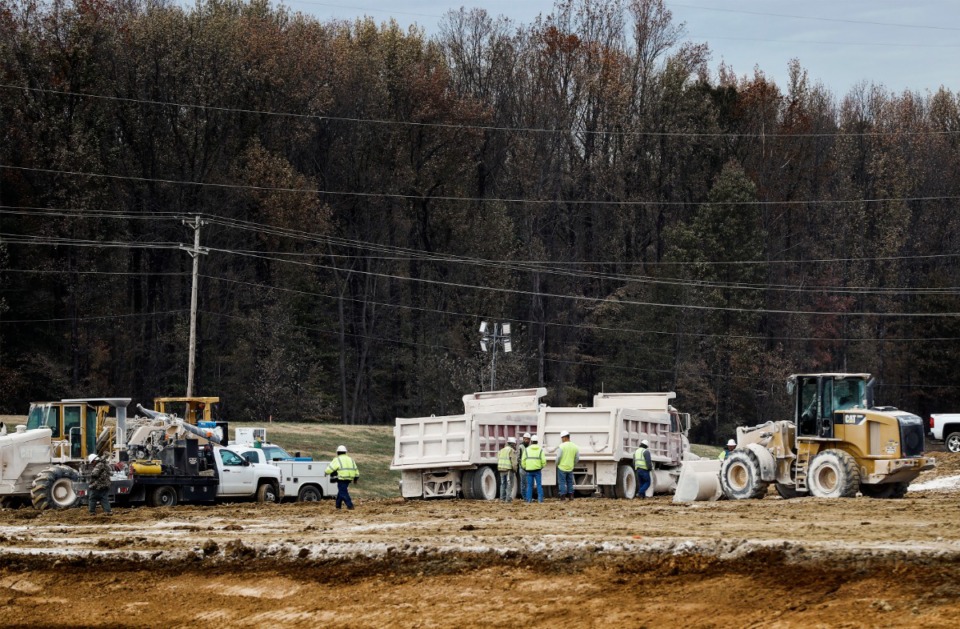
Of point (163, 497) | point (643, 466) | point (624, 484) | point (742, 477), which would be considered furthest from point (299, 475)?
point (742, 477)

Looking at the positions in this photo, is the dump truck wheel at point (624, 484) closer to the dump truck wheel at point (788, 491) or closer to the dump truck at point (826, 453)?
the dump truck at point (826, 453)

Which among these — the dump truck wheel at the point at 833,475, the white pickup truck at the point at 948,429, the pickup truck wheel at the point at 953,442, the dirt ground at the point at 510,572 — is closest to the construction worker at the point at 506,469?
the dump truck wheel at the point at 833,475

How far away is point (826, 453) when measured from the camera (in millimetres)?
27609

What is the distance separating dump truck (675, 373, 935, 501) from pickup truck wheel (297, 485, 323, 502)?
12.4m

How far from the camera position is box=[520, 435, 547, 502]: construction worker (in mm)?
29453

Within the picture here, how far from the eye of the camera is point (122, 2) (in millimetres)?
69562

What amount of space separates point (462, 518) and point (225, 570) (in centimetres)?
596

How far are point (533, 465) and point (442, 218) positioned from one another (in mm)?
47973

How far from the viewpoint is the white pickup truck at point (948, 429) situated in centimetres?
4909

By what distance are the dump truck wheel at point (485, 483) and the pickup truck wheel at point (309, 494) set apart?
759 cm

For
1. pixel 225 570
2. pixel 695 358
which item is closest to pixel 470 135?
pixel 695 358

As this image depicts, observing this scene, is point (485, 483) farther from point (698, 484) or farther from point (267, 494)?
point (267, 494)

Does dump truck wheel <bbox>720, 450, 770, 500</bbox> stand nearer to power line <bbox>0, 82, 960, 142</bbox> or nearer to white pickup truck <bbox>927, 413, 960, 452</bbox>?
white pickup truck <bbox>927, 413, 960, 452</bbox>

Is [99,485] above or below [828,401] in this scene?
below
